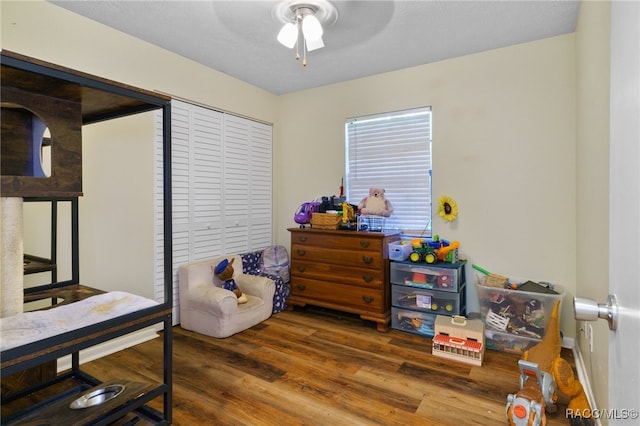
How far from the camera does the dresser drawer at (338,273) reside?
9.69 ft

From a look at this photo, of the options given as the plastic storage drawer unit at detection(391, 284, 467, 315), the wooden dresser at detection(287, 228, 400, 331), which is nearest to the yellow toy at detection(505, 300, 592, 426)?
the plastic storage drawer unit at detection(391, 284, 467, 315)

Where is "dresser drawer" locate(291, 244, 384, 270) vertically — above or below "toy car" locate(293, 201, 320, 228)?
below

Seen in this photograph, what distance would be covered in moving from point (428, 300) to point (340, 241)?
949mm

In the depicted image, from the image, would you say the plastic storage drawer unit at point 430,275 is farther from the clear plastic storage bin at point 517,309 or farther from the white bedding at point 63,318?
the white bedding at point 63,318

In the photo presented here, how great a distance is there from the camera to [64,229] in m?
2.36

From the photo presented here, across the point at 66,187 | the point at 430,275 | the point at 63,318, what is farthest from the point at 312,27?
the point at 430,275

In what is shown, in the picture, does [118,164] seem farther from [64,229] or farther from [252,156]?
[252,156]

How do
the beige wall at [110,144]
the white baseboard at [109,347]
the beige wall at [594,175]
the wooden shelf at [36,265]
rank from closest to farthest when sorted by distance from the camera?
the beige wall at [594,175] → the wooden shelf at [36,265] → the beige wall at [110,144] → the white baseboard at [109,347]

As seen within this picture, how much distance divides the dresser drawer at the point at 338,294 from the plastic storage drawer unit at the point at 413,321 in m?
0.18

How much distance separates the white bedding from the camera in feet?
3.82

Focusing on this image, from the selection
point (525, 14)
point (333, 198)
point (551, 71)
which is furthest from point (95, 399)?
point (551, 71)

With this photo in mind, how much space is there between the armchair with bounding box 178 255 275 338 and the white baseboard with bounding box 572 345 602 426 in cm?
247

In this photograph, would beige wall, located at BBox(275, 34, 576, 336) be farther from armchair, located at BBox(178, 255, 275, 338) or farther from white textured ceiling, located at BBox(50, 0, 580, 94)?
armchair, located at BBox(178, 255, 275, 338)

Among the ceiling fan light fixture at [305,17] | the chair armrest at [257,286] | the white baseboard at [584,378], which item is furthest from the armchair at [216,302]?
the white baseboard at [584,378]
